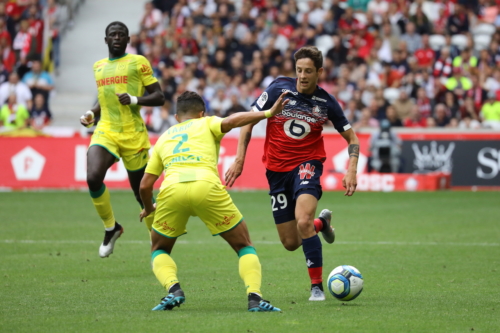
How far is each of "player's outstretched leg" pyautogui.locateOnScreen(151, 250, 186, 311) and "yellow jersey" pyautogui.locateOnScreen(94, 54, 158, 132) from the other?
124 inches

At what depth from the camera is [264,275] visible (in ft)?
29.0

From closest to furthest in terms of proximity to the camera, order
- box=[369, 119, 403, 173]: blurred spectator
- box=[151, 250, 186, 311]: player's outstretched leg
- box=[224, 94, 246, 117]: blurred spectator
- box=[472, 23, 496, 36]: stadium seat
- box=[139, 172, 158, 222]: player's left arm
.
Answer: box=[151, 250, 186, 311]: player's outstretched leg, box=[139, 172, 158, 222]: player's left arm, box=[369, 119, 403, 173]: blurred spectator, box=[224, 94, 246, 117]: blurred spectator, box=[472, 23, 496, 36]: stadium seat

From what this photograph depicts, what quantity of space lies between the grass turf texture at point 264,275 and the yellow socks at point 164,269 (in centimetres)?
25

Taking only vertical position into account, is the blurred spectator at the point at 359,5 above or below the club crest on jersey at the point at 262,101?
above

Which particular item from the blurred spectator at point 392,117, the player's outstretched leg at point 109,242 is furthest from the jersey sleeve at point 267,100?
the blurred spectator at point 392,117

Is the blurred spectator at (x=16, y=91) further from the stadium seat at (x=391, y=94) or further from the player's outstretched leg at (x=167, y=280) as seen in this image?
the player's outstretched leg at (x=167, y=280)

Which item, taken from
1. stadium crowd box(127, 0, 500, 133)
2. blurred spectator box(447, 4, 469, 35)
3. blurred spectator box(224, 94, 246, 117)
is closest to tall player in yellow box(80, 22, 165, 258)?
stadium crowd box(127, 0, 500, 133)

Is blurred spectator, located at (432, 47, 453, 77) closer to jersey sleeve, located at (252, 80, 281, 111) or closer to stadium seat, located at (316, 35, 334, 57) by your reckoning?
stadium seat, located at (316, 35, 334, 57)

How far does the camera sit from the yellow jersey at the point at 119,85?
31.0 ft

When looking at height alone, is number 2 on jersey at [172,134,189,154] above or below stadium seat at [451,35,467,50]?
below

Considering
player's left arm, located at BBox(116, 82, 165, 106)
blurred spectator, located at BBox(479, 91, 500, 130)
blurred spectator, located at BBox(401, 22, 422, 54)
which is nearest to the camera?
player's left arm, located at BBox(116, 82, 165, 106)

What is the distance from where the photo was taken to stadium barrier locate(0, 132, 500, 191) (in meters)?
19.6

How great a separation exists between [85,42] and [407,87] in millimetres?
12297

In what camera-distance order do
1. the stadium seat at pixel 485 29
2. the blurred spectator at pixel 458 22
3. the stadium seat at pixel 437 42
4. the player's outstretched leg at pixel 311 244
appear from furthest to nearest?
1. the stadium seat at pixel 485 29
2. the blurred spectator at pixel 458 22
3. the stadium seat at pixel 437 42
4. the player's outstretched leg at pixel 311 244
